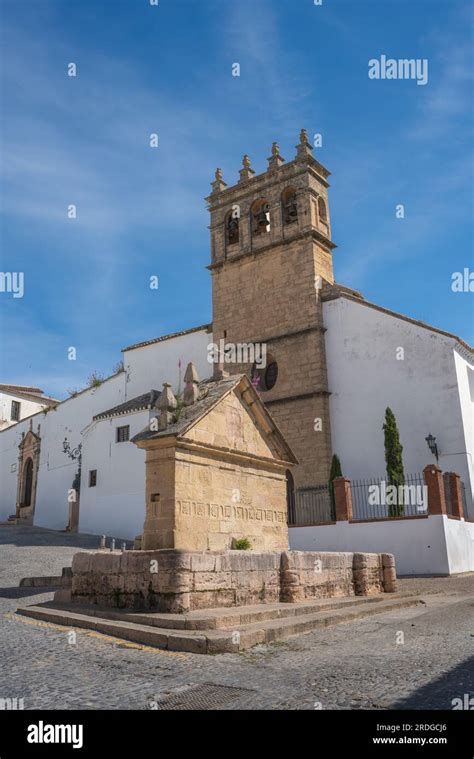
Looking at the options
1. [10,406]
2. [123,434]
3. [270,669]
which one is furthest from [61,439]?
[270,669]

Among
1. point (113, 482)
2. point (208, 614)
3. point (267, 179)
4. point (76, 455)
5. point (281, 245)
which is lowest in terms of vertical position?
point (208, 614)

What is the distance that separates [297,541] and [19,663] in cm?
1318

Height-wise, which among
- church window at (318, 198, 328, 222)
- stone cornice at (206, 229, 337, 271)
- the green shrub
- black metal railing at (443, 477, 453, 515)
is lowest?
the green shrub

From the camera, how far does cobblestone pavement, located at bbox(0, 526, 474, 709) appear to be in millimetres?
3854

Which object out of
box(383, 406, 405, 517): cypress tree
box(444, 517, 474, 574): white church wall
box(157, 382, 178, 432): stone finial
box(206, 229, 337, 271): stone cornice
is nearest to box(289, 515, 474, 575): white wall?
box(444, 517, 474, 574): white church wall

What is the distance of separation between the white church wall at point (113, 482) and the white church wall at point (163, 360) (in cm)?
337

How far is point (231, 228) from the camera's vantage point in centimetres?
2464

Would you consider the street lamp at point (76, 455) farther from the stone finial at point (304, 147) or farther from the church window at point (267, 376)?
the stone finial at point (304, 147)

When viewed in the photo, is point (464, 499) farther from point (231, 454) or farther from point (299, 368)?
point (231, 454)

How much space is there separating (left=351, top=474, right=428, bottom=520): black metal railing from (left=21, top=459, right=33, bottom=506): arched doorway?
17.9 meters

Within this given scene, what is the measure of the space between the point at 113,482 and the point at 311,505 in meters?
7.49

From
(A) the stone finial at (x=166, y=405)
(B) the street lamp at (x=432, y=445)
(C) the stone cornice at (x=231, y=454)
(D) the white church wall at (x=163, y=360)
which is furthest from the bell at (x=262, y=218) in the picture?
(A) the stone finial at (x=166, y=405)

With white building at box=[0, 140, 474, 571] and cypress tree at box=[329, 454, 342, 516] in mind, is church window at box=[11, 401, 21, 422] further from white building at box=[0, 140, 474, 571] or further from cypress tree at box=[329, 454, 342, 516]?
cypress tree at box=[329, 454, 342, 516]
